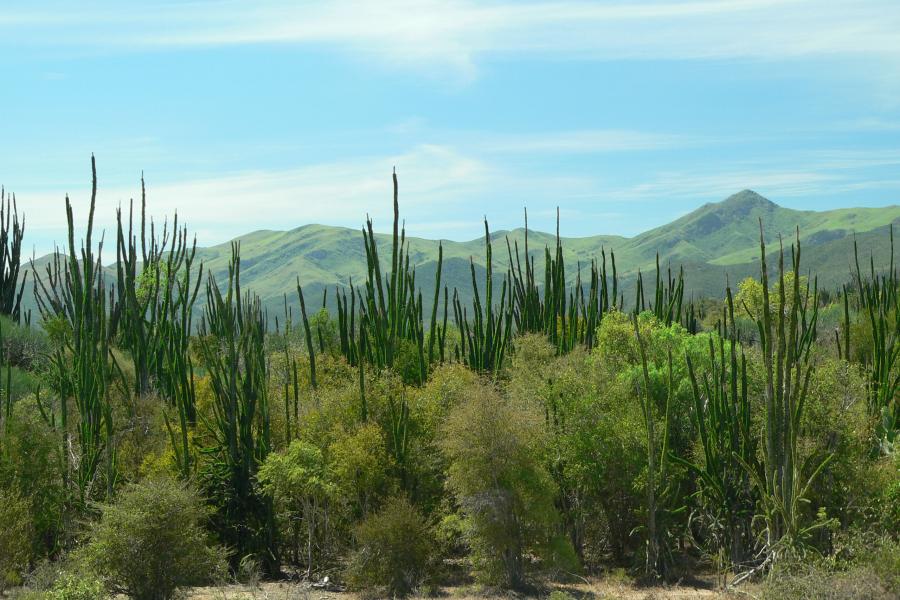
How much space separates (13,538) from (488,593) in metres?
10.7

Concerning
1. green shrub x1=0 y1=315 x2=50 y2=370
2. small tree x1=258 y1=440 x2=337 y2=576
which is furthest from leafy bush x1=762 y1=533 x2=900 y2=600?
green shrub x1=0 y1=315 x2=50 y2=370

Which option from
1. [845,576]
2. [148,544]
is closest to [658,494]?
[845,576]

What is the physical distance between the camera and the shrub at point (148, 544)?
1939cm

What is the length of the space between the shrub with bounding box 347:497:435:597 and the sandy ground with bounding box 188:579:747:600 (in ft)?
1.82

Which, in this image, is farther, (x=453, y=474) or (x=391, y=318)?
(x=391, y=318)

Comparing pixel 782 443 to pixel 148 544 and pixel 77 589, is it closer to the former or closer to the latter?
pixel 148 544

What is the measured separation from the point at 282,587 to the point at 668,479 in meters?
9.41

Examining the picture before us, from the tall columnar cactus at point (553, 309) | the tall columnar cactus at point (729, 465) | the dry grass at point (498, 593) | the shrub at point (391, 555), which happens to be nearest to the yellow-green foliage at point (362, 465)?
the shrub at point (391, 555)

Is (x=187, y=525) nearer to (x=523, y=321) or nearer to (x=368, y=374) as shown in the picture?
(x=368, y=374)

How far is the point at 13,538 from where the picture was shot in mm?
21531

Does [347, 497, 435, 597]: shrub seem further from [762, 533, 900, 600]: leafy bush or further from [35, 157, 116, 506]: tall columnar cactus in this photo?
[762, 533, 900, 600]: leafy bush

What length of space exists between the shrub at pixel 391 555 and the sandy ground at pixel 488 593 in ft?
1.82

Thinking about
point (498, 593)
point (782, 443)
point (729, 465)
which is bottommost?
point (498, 593)

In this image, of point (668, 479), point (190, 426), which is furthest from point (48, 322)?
point (668, 479)
